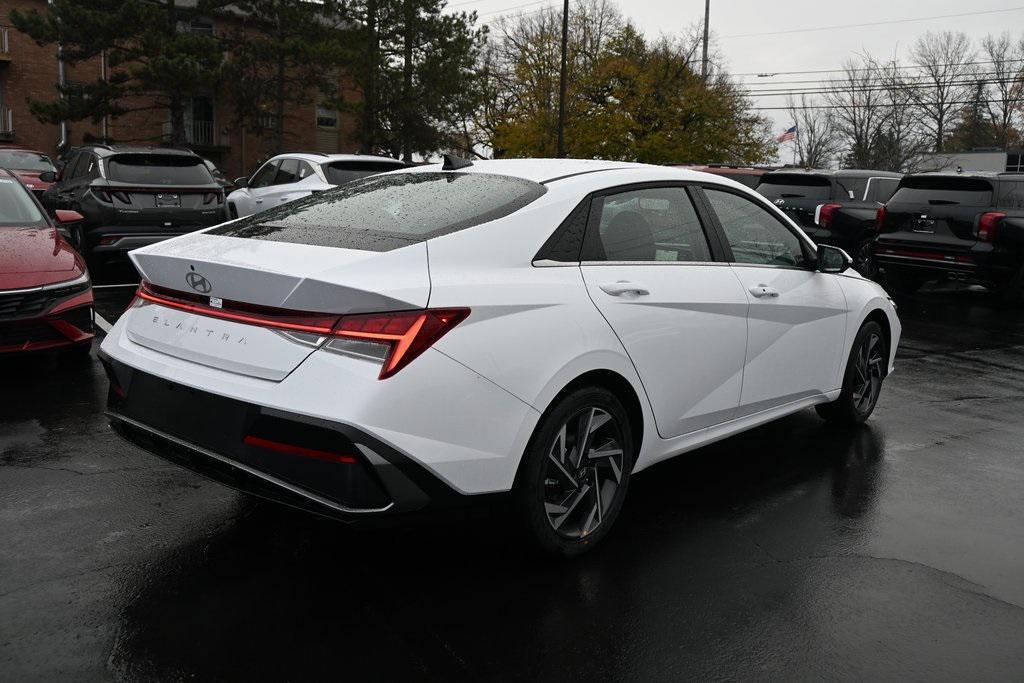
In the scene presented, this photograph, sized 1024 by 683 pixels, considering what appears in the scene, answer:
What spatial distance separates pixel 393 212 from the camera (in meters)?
3.88

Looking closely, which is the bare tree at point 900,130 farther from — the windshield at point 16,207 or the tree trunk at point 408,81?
the windshield at point 16,207

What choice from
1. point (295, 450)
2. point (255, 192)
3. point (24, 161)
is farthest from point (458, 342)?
point (24, 161)

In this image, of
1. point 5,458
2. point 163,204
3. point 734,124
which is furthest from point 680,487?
point 734,124

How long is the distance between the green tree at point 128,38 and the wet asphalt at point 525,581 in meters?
29.7

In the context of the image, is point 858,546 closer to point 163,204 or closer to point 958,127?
point 163,204

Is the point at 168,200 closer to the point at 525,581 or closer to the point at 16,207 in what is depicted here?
the point at 16,207

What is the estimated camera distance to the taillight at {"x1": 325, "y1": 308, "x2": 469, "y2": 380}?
3.08 m

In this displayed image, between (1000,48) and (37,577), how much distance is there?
235 ft

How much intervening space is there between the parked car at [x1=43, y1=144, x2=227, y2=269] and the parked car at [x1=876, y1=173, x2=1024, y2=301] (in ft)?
28.4

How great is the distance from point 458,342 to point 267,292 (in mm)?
667

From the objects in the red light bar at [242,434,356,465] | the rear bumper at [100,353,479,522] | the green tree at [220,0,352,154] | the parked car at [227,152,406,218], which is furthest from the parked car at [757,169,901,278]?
the green tree at [220,0,352,154]

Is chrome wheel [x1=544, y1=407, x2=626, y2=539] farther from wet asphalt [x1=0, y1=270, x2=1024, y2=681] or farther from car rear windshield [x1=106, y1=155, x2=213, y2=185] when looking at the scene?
car rear windshield [x1=106, y1=155, x2=213, y2=185]

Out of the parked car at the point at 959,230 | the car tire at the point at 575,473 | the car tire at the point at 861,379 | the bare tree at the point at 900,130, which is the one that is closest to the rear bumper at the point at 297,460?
the car tire at the point at 575,473

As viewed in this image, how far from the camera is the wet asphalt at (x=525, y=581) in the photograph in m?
3.04
